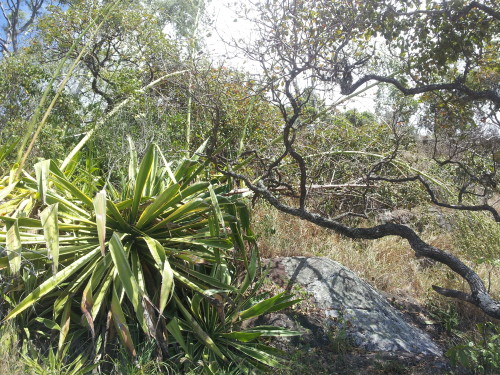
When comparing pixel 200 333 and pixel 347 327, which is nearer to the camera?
pixel 200 333

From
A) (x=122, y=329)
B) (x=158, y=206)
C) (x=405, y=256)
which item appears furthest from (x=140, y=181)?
(x=405, y=256)

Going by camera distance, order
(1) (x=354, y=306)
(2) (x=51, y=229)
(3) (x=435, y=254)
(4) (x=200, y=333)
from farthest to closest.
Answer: (1) (x=354, y=306), (3) (x=435, y=254), (4) (x=200, y=333), (2) (x=51, y=229)

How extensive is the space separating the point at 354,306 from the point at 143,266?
7.50ft

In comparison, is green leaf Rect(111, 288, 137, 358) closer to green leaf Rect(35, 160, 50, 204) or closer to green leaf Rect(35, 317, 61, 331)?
green leaf Rect(35, 317, 61, 331)

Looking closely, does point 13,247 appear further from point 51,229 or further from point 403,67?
point 403,67

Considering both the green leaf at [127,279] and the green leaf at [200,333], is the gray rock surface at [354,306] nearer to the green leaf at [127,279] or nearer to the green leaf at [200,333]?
the green leaf at [200,333]

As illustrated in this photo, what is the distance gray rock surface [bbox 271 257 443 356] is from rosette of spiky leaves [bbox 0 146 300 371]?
0.87 m

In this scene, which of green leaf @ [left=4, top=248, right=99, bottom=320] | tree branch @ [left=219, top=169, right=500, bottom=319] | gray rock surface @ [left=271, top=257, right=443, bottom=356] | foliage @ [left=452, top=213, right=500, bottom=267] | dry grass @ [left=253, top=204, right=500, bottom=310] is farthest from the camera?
foliage @ [left=452, top=213, right=500, bottom=267]

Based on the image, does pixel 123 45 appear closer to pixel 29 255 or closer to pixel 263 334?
pixel 29 255

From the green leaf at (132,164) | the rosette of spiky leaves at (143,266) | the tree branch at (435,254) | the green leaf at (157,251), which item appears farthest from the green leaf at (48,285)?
the tree branch at (435,254)

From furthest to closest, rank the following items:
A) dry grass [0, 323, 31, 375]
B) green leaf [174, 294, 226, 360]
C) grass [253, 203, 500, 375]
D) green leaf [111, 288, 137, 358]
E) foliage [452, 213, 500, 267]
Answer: foliage [452, 213, 500, 267] → grass [253, 203, 500, 375] → green leaf [174, 294, 226, 360] → green leaf [111, 288, 137, 358] → dry grass [0, 323, 31, 375]

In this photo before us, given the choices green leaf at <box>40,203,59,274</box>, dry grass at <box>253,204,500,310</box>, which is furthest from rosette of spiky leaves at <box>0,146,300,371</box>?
dry grass at <box>253,204,500,310</box>

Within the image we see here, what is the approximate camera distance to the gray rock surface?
4.65m

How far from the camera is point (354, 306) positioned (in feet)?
16.5
